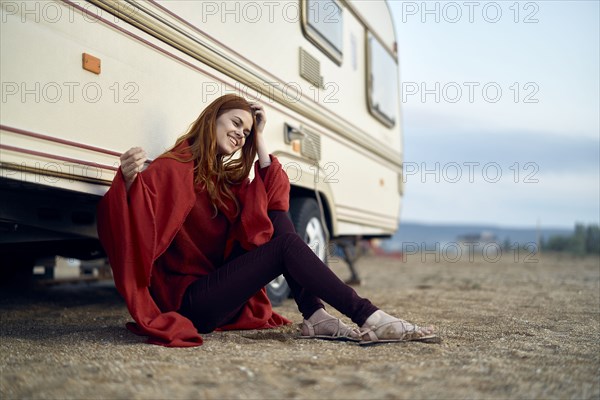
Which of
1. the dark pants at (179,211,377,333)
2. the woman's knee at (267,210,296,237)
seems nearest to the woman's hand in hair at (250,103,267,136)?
the woman's knee at (267,210,296,237)

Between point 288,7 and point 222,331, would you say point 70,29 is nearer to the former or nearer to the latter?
point 222,331

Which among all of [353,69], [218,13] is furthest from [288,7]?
[353,69]

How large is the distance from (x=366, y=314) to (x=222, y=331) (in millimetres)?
760

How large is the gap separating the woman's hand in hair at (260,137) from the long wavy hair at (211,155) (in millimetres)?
64

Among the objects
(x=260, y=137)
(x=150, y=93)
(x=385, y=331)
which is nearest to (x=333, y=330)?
(x=385, y=331)

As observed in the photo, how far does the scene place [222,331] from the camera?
296 cm

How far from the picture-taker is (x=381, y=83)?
19.5 ft

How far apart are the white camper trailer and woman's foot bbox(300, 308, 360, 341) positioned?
103 centimetres

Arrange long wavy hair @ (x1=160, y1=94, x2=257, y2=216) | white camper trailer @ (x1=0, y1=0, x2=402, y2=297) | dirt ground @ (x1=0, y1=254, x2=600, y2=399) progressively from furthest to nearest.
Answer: long wavy hair @ (x1=160, y1=94, x2=257, y2=216) < white camper trailer @ (x1=0, y1=0, x2=402, y2=297) < dirt ground @ (x1=0, y1=254, x2=600, y2=399)

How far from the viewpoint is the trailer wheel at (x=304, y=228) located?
420 cm

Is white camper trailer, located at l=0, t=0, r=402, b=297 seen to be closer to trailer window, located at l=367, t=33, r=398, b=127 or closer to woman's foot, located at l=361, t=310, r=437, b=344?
trailer window, located at l=367, t=33, r=398, b=127

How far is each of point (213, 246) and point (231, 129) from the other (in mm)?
534

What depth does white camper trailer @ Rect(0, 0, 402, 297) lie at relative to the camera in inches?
91.5

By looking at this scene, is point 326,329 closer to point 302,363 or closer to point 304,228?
point 302,363
